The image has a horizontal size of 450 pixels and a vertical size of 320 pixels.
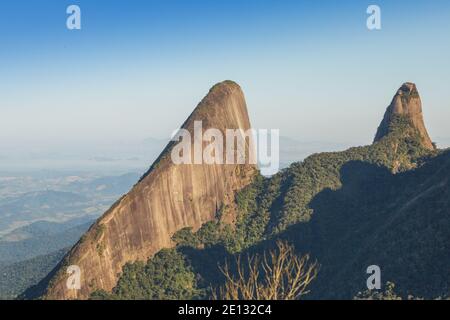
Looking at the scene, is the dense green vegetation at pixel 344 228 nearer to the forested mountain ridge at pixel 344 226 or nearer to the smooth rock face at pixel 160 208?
the forested mountain ridge at pixel 344 226

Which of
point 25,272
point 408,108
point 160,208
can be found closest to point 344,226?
point 160,208

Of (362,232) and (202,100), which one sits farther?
(202,100)

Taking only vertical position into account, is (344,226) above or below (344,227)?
above

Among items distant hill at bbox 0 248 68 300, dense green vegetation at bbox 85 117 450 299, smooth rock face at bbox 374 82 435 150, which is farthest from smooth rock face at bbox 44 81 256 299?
distant hill at bbox 0 248 68 300

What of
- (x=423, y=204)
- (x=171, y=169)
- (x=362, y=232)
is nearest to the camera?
(x=423, y=204)

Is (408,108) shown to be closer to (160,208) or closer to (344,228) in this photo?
(344,228)

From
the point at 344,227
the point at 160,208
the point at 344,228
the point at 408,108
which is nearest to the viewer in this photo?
the point at 160,208
